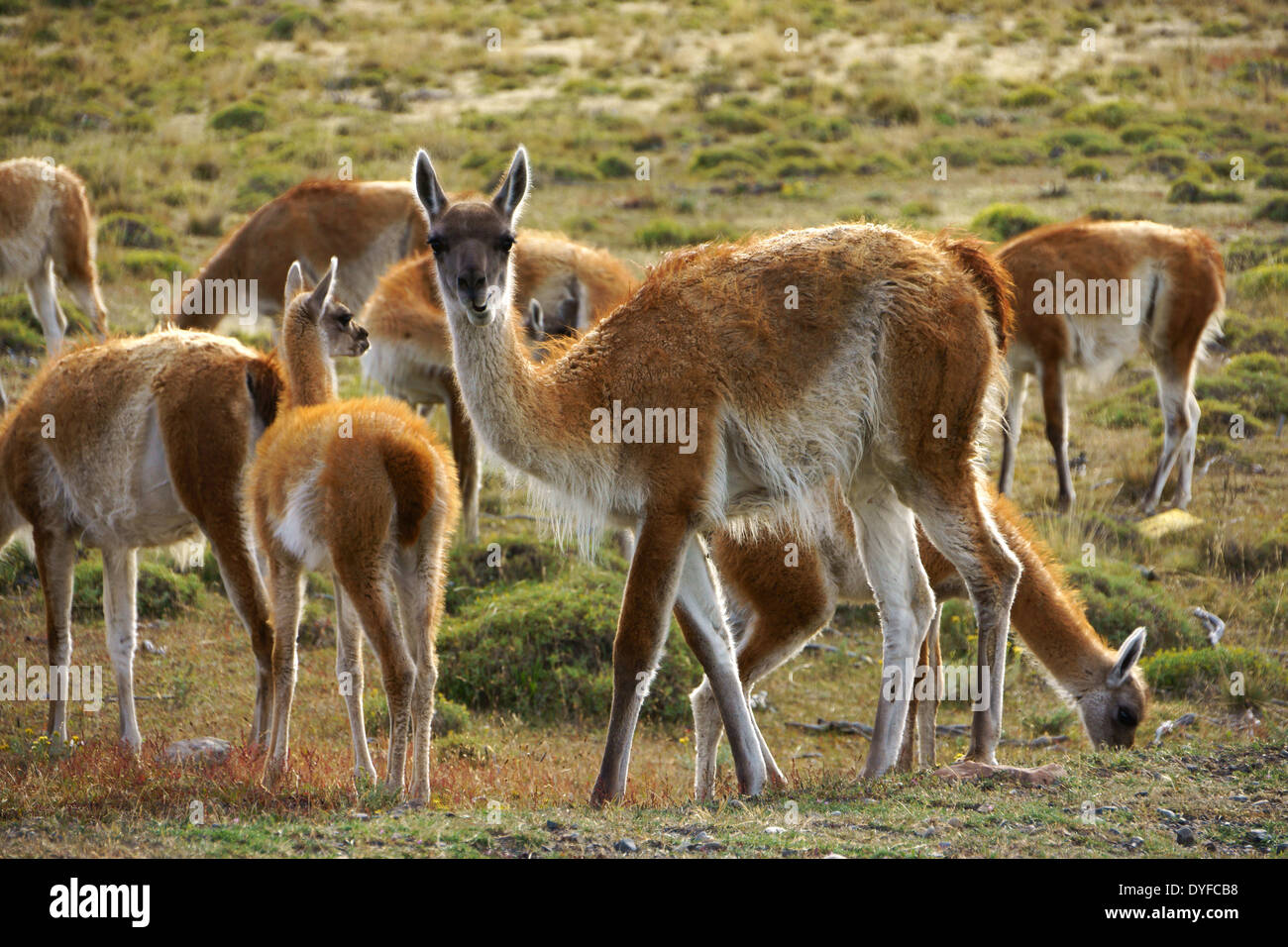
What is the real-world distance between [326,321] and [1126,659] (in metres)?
4.78

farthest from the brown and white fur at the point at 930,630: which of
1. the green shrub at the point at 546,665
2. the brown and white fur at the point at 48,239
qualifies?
the brown and white fur at the point at 48,239

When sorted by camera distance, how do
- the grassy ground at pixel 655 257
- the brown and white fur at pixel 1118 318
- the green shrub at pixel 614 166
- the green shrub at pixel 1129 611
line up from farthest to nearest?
1. the green shrub at pixel 614 166
2. the brown and white fur at pixel 1118 318
3. the green shrub at pixel 1129 611
4. the grassy ground at pixel 655 257

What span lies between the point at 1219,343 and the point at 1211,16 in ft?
83.6

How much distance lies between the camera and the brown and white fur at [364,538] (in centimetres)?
644

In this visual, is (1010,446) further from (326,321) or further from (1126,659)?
(326,321)

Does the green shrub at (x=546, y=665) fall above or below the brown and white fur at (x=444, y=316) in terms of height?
below

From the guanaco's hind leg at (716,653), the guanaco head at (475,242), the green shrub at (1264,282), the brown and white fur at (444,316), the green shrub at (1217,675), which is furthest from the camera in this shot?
the green shrub at (1264,282)

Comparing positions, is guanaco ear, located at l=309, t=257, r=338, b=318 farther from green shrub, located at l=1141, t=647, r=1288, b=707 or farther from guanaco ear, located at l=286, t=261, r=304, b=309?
green shrub, located at l=1141, t=647, r=1288, b=707

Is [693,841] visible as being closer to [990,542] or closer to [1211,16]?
[990,542]

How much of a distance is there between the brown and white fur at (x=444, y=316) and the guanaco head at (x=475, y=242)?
4577 mm

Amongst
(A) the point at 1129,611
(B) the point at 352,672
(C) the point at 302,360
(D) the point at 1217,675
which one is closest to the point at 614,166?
(A) the point at 1129,611

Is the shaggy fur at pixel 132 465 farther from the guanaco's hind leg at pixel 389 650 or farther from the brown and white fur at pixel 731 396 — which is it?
the brown and white fur at pixel 731 396

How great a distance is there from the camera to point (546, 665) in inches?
385

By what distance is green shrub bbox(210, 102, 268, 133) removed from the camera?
27797mm
